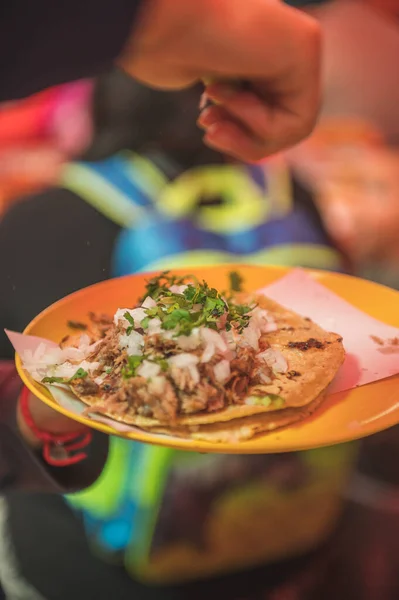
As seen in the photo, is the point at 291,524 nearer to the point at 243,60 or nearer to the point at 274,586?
the point at 274,586

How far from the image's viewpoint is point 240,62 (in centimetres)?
79

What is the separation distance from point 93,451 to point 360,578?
0.44 m

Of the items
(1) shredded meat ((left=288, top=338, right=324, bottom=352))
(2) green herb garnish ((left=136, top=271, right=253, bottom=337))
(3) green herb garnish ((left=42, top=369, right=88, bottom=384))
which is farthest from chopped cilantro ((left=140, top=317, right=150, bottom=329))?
(1) shredded meat ((left=288, top=338, right=324, bottom=352))

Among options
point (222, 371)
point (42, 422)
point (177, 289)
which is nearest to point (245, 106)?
point (177, 289)

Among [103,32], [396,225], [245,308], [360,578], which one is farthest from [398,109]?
[103,32]

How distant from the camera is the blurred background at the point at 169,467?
2.94 feet

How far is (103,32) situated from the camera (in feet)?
1.84

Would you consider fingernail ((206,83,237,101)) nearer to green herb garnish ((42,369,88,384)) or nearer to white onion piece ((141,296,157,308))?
white onion piece ((141,296,157,308))

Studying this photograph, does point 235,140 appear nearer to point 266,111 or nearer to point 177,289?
point 266,111

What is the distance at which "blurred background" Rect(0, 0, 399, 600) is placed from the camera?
2.94 ft

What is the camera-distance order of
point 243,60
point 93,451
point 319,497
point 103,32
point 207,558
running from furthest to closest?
1. point 319,497
2. point 207,558
3. point 93,451
4. point 243,60
5. point 103,32

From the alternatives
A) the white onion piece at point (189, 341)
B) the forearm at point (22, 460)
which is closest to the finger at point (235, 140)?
the white onion piece at point (189, 341)

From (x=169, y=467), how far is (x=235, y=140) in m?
0.53

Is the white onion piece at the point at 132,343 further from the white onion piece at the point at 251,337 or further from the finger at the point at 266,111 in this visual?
the finger at the point at 266,111
